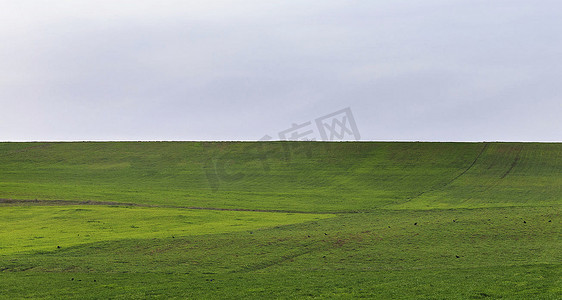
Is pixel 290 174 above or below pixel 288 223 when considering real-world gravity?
above

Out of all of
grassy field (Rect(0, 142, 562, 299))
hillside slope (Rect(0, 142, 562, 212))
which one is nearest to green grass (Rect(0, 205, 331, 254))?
grassy field (Rect(0, 142, 562, 299))

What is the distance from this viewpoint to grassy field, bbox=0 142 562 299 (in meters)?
21.6

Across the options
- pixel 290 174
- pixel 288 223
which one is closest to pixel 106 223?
pixel 288 223

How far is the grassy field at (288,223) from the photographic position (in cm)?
2162

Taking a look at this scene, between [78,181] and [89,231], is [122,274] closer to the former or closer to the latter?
[89,231]

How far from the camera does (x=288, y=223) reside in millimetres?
41969

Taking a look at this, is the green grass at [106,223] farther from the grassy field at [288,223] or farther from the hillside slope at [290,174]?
the hillside slope at [290,174]

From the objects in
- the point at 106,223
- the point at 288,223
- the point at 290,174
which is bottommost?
the point at 288,223

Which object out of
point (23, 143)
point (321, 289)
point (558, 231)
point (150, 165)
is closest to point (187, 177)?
point (150, 165)

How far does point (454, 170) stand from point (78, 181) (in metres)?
50.5

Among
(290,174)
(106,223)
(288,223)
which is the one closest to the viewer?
(288,223)

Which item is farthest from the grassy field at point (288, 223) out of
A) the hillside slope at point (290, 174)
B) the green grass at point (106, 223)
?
the hillside slope at point (290, 174)

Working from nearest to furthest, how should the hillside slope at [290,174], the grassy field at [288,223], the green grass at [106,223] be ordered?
the grassy field at [288,223]
the green grass at [106,223]
the hillside slope at [290,174]

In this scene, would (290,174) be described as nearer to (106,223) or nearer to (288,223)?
(288,223)
